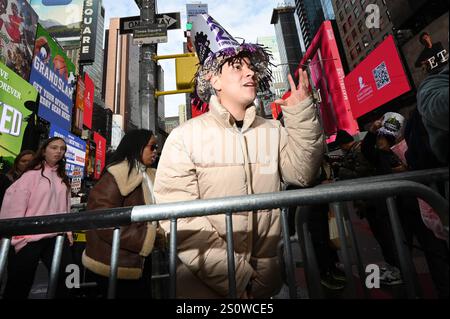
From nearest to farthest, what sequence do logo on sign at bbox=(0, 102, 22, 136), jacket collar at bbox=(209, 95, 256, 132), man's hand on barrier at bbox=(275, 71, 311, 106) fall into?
1. man's hand on barrier at bbox=(275, 71, 311, 106)
2. jacket collar at bbox=(209, 95, 256, 132)
3. logo on sign at bbox=(0, 102, 22, 136)

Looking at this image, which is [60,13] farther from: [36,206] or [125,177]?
[125,177]

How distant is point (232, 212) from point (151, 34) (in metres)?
3.69

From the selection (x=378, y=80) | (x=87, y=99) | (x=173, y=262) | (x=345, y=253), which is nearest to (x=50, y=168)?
(x=173, y=262)

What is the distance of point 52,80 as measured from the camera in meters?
15.6

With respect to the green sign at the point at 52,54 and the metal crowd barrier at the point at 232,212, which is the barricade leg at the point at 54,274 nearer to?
the metal crowd barrier at the point at 232,212

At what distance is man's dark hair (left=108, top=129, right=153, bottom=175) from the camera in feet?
8.28

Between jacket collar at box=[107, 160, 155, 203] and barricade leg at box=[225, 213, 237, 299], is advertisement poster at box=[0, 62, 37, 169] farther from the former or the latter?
barricade leg at box=[225, 213, 237, 299]

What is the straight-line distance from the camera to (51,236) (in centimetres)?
288

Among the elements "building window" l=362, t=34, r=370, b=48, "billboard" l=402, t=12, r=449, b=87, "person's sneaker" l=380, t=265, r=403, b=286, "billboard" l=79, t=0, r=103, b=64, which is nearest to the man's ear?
"person's sneaker" l=380, t=265, r=403, b=286
